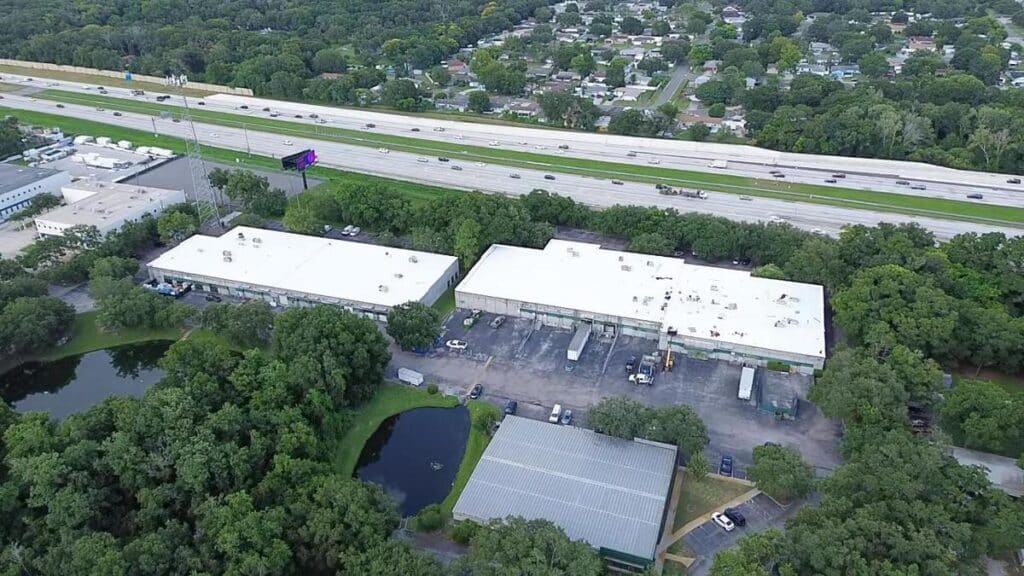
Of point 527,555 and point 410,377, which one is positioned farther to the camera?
point 410,377

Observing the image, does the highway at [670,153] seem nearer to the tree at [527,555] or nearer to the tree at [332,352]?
the tree at [332,352]

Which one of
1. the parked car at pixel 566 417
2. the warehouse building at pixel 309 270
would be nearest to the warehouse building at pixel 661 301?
the warehouse building at pixel 309 270

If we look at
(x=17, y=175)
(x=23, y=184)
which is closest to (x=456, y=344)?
(x=23, y=184)

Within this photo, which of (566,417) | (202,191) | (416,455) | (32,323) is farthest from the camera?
(202,191)

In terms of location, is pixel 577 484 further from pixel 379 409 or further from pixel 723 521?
pixel 379 409

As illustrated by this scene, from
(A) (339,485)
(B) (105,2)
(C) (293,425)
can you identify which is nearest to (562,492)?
(A) (339,485)

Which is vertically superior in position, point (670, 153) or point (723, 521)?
point (670, 153)
